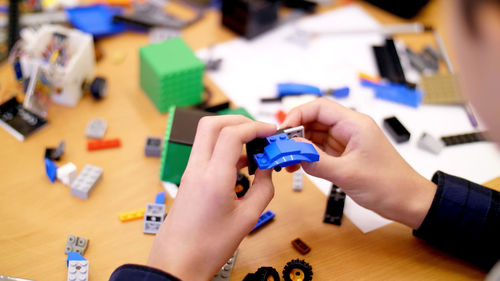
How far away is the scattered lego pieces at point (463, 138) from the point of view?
1.04 meters

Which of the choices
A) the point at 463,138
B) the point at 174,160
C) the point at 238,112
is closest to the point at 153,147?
the point at 174,160

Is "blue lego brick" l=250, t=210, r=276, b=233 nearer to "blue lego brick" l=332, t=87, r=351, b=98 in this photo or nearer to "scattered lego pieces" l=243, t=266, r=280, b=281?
"scattered lego pieces" l=243, t=266, r=280, b=281

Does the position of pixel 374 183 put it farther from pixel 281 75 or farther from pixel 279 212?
pixel 281 75

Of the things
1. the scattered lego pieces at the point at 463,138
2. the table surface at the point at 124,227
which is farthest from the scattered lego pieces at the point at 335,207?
the scattered lego pieces at the point at 463,138

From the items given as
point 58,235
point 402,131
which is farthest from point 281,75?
point 58,235

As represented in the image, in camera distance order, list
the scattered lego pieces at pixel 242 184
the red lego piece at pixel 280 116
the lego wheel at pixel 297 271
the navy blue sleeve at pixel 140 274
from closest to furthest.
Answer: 1. the navy blue sleeve at pixel 140 274
2. the lego wheel at pixel 297 271
3. the scattered lego pieces at pixel 242 184
4. the red lego piece at pixel 280 116

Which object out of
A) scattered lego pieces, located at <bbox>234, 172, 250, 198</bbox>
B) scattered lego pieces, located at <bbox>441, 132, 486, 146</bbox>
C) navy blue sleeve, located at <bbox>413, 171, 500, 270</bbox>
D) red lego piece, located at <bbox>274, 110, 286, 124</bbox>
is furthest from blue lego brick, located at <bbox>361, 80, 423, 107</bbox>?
scattered lego pieces, located at <bbox>234, 172, 250, 198</bbox>

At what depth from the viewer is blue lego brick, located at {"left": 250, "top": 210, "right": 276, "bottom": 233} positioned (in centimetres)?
82

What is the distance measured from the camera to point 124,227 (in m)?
0.81

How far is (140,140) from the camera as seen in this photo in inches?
38.5

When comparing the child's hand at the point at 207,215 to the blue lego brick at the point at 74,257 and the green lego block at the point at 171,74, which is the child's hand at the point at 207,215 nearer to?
the blue lego brick at the point at 74,257

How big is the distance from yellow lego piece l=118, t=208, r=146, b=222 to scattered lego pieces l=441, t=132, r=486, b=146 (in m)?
0.68

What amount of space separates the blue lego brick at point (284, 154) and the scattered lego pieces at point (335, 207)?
0.57ft

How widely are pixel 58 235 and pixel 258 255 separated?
34cm
